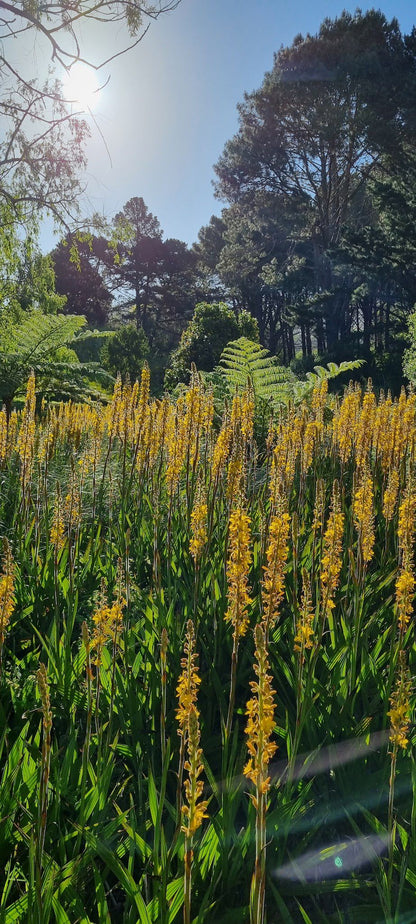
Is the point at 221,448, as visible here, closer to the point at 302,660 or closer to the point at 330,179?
the point at 302,660

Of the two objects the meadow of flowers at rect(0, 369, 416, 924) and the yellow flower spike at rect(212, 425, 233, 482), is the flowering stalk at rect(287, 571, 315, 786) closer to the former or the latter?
the meadow of flowers at rect(0, 369, 416, 924)

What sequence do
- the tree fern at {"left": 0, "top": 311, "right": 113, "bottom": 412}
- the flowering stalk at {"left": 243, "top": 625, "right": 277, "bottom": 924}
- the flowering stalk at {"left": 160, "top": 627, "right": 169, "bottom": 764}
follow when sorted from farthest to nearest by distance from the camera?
the tree fern at {"left": 0, "top": 311, "right": 113, "bottom": 412} → the flowering stalk at {"left": 160, "top": 627, "right": 169, "bottom": 764} → the flowering stalk at {"left": 243, "top": 625, "right": 277, "bottom": 924}

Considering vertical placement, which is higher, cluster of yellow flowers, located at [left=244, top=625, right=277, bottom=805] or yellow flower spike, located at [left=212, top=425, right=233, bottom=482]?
yellow flower spike, located at [left=212, top=425, right=233, bottom=482]

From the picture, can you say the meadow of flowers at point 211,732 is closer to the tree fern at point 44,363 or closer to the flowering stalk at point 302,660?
the flowering stalk at point 302,660

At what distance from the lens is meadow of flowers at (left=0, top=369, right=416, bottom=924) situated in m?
1.42

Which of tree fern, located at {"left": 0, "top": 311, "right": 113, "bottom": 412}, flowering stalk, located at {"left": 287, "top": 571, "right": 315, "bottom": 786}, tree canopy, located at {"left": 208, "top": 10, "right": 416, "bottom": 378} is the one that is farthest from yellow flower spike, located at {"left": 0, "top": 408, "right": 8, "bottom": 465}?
tree canopy, located at {"left": 208, "top": 10, "right": 416, "bottom": 378}

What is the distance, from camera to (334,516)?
2176 millimetres

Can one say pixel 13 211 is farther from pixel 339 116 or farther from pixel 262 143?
pixel 262 143

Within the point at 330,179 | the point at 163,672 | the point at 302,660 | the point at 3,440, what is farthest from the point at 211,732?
the point at 330,179

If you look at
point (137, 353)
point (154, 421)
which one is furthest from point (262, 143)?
point (154, 421)

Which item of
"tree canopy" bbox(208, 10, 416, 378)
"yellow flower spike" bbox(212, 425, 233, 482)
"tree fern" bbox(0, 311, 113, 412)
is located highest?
"tree canopy" bbox(208, 10, 416, 378)

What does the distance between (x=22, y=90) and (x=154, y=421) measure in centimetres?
878

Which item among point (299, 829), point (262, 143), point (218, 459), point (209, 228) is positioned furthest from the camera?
point (209, 228)

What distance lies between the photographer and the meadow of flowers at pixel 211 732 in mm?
1423
